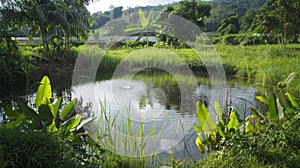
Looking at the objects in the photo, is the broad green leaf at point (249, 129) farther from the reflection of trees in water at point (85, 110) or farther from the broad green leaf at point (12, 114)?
the reflection of trees in water at point (85, 110)

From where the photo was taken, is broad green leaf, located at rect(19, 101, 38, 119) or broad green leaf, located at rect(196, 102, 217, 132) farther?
broad green leaf, located at rect(196, 102, 217, 132)

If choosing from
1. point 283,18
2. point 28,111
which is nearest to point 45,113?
point 28,111

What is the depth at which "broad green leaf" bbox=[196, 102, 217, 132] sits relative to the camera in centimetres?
177

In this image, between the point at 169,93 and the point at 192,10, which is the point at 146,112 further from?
the point at 192,10

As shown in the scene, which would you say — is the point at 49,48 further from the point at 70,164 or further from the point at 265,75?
the point at 70,164

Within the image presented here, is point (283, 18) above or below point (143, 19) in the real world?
above

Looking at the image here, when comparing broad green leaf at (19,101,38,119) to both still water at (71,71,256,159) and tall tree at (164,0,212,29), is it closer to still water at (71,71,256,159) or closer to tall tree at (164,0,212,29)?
still water at (71,71,256,159)

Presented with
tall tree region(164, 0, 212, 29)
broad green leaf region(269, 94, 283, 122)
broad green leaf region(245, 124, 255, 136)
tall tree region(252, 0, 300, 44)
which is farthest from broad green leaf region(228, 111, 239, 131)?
tall tree region(164, 0, 212, 29)

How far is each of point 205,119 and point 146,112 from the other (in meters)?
1.31

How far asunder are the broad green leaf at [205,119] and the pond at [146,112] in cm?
14

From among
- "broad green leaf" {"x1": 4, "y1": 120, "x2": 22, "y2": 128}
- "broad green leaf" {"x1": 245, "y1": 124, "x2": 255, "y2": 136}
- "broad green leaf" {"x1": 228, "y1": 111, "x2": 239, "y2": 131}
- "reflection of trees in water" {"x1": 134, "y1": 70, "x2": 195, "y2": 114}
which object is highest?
"broad green leaf" {"x1": 4, "y1": 120, "x2": 22, "y2": 128}

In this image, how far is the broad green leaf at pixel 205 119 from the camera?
1.77 m

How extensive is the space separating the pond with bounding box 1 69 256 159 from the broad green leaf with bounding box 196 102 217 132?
0.14 metres

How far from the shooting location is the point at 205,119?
1785 mm
